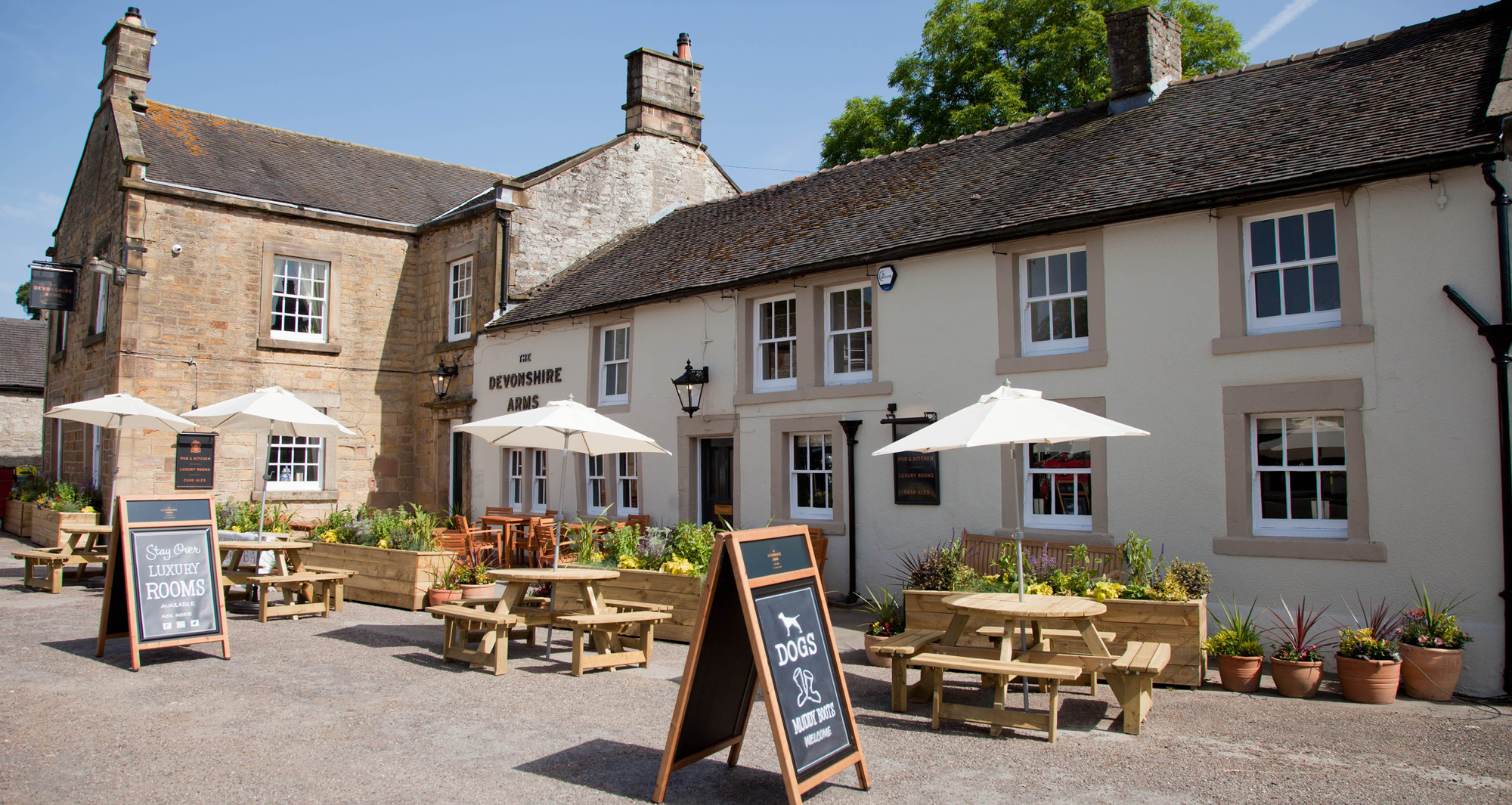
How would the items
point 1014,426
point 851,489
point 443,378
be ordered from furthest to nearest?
point 443,378
point 851,489
point 1014,426

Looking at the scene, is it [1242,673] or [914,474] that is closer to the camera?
[1242,673]

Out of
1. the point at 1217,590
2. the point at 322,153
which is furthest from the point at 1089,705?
the point at 322,153

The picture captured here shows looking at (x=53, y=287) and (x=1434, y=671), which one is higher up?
(x=53, y=287)

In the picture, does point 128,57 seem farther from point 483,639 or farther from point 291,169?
point 483,639

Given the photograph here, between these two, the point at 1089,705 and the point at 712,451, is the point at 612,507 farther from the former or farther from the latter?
the point at 1089,705

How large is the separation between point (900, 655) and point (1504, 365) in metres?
5.47

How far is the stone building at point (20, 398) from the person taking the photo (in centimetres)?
3142

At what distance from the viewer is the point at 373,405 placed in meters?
19.8

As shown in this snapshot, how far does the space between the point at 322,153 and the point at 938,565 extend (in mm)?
18111

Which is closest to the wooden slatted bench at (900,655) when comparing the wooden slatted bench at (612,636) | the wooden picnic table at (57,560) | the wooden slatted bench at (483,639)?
the wooden slatted bench at (612,636)

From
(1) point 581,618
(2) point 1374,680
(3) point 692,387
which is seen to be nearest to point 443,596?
(1) point 581,618

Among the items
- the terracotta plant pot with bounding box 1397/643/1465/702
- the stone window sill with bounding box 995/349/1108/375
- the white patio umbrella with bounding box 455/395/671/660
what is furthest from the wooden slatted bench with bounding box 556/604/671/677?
the terracotta plant pot with bounding box 1397/643/1465/702

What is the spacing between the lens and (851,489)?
12.3m

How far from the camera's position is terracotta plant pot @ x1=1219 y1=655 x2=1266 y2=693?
24.7 ft
